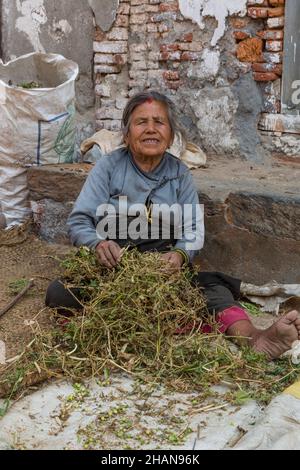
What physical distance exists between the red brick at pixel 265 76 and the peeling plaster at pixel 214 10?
37 centimetres

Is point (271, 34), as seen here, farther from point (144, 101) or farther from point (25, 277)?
point (25, 277)

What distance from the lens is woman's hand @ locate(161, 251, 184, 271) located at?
3.38 metres

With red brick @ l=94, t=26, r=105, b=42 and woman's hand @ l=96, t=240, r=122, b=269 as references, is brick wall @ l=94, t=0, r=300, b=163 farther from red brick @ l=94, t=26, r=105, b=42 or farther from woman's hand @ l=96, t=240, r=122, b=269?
woman's hand @ l=96, t=240, r=122, b=269

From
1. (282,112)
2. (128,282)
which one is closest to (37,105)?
(282,112)

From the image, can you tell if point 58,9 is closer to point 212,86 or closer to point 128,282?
point 212,86

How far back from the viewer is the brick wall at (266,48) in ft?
15.3

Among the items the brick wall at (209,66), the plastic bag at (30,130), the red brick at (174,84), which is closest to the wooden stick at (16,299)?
the plastic bag at (30,130)

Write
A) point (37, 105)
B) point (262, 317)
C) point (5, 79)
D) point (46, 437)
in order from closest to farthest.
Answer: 1. point (46, 437)
2. point (262, 317)
3. point (37, 105)
4. point (5, 79)

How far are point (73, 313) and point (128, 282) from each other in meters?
0.39

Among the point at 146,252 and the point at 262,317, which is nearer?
the point at 146,252

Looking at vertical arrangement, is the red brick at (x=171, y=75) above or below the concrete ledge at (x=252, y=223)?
above

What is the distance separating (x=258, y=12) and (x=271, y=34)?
0.17 meters

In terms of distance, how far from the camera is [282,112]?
4777mm

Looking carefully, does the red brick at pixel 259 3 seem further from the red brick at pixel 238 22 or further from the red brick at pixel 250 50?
the red brick at pixel 250 50
